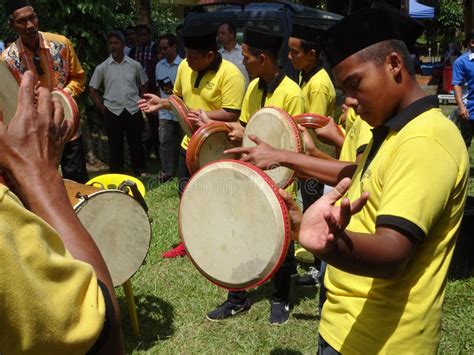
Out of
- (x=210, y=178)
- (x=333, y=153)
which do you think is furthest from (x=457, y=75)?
(x=210, y=178)

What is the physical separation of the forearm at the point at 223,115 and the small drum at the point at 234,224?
175 centimetres

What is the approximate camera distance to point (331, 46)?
6.14 feet

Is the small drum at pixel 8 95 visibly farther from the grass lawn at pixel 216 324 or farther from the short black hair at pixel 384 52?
the grass lawn at pixel 216 324

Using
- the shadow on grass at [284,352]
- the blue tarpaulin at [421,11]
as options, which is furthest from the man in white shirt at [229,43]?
the blue tarpaulin at [421,11]

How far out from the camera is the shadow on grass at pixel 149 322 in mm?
3753

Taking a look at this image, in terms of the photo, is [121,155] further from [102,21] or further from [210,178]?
[210,178]

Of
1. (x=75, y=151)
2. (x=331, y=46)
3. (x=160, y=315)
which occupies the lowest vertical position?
(x=160, y=315)

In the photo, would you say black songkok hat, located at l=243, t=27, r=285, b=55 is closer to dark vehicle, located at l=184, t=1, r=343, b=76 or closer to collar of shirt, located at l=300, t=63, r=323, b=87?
collar of shirt, located at l=300, t=63, r=323, b=87

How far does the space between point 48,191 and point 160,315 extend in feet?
10.4

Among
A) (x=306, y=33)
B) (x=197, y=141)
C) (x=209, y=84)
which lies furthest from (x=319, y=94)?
(x=197, y=141)

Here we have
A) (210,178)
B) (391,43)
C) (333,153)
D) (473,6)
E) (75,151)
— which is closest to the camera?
(391,43)

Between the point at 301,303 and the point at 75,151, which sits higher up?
the point at 75,151

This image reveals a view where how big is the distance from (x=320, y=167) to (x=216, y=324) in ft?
6.55

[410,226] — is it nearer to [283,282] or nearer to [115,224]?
[115,224]
